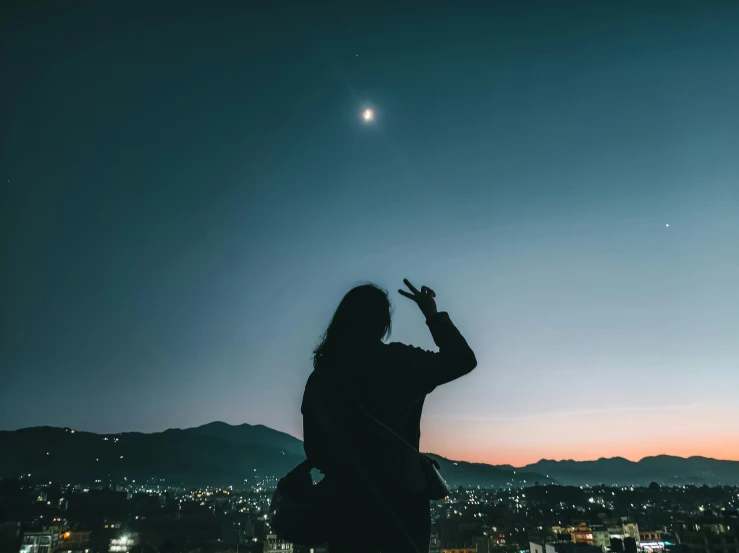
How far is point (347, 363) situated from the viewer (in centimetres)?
177

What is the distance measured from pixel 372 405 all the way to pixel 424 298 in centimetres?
49

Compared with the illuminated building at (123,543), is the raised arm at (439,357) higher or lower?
higher

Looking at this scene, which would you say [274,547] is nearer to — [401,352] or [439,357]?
[401,352]

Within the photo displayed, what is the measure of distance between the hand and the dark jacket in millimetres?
59

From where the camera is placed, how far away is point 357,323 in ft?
6.07

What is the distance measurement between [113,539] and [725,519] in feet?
152

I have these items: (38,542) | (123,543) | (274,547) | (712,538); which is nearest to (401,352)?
(274,547)

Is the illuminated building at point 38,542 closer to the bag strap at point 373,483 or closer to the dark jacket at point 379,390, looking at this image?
the dark jacket at point 379,390

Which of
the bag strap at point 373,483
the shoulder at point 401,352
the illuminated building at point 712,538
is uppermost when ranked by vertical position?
the shoulder at point 401,352

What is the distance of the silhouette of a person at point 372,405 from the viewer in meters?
1.47

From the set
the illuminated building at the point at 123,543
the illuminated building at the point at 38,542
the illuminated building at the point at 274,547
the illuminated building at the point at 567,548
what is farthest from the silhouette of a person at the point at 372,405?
the illuminated building at the point at 38,542

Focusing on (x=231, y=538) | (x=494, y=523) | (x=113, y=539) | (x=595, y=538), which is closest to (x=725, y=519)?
(x=595, y=538)

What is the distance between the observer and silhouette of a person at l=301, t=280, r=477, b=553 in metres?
1.47

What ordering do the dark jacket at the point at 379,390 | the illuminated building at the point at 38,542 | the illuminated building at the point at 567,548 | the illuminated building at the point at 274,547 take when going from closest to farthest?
the dark jacket at the point at 379,390 → the illuminated building at the point at 567,548 → the illuminated building at the point at 38,542 → the illuminated building at the point at 274,547
